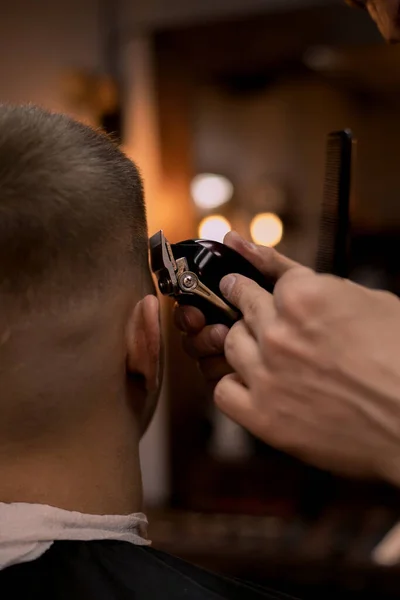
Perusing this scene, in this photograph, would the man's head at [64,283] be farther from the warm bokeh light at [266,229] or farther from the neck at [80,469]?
the warm bokeh light at [266,229]

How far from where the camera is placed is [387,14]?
54.5 inches

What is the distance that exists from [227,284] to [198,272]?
0.05m

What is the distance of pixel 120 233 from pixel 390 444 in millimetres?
468

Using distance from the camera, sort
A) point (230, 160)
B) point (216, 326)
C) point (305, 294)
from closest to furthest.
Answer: point (305, 294)
point (216, 326)
point (230, 160)

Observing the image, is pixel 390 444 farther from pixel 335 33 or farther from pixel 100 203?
pixel 335 33

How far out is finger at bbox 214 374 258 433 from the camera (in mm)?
975

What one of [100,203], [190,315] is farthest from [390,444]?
[100,203]

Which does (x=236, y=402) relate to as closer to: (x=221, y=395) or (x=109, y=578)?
(x=221, y=395)

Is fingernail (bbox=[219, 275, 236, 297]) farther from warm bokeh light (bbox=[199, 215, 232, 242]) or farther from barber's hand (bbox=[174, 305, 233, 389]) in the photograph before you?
warm bokeh light (bbox=[199, 215, 232, 242])

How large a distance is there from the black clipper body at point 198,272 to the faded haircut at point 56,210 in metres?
0.05

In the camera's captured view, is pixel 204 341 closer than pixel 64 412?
No

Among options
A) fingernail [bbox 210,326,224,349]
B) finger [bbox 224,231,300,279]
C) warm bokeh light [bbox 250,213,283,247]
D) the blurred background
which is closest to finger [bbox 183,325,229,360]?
fingernail [bbox 210,326,224,349]

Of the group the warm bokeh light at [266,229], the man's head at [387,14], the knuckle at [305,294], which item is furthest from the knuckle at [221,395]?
the warm bokeh light at [266,229]

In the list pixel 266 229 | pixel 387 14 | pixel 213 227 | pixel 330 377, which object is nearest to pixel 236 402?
pixel 330 377
